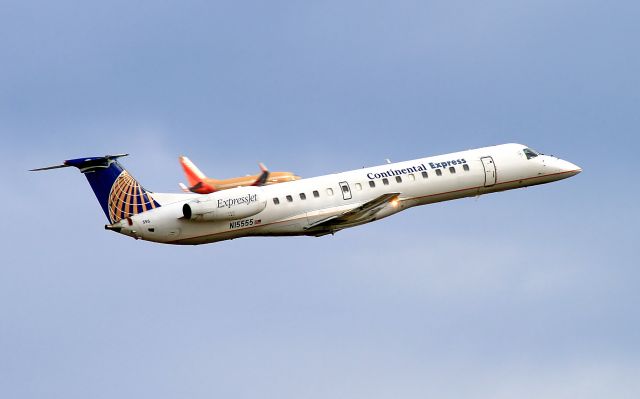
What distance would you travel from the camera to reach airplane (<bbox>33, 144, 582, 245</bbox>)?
6184 cm

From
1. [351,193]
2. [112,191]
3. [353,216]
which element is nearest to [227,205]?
[112,191]

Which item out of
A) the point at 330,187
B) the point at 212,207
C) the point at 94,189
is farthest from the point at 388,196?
the point at 94,189

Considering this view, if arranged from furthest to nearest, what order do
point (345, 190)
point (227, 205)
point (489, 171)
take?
point (489, 171)
point (345, 190)
point (227, 205)

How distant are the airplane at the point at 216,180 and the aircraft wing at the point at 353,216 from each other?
6274 mm

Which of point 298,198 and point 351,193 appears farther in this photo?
point 351,193

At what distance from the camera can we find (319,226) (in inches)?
2527

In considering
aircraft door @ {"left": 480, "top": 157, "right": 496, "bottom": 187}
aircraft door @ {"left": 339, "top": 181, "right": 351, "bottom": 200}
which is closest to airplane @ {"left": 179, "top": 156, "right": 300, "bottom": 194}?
aircraft door @ {"left": 339, "top": 181, "right": 351, "bottom": 200}

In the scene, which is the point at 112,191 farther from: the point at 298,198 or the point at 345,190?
the point at 345,190

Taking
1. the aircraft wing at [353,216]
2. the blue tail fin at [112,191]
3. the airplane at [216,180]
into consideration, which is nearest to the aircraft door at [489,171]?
the aircraft wing at [353,216]

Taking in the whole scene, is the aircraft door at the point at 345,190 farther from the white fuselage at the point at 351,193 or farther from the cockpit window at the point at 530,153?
the cockpit window at the point at 530,153

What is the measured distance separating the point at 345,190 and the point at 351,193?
11.6 inches

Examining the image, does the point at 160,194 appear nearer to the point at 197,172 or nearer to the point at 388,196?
the point at 388,196

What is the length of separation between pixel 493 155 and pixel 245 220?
13265 mm

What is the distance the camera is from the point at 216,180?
75562mm
